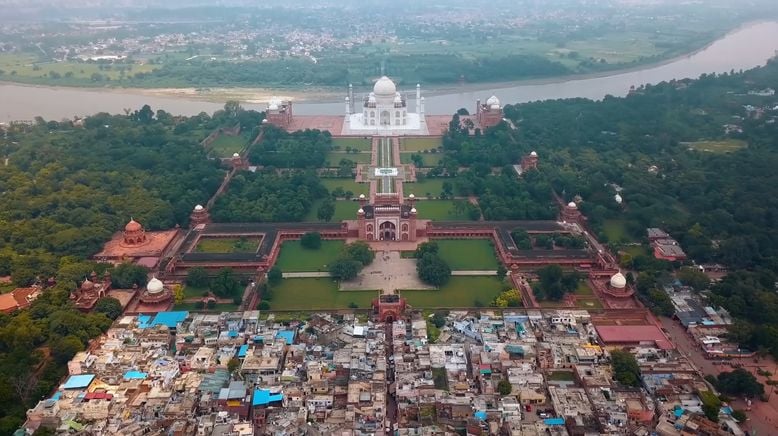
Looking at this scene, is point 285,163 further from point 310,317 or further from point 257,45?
point 257,45

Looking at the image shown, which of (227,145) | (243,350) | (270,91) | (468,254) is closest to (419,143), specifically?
(227,145)

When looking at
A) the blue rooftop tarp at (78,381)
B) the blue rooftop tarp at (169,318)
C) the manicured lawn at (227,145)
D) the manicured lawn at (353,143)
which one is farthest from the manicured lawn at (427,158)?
the blue rooftop tarp at (78,381)

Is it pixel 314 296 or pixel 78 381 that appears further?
pixel 314 296

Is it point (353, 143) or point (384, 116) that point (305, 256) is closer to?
point (353, 143)

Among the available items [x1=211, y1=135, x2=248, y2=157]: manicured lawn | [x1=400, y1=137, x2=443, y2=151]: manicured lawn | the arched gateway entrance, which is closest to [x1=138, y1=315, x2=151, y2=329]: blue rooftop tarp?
the arched gateway entrance

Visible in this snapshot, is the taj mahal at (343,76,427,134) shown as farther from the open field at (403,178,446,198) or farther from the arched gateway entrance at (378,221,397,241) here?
the arched gateway entrance at (378,221,397,241)

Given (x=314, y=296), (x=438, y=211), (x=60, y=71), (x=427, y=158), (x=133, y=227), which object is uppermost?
(x=60, y=71)
